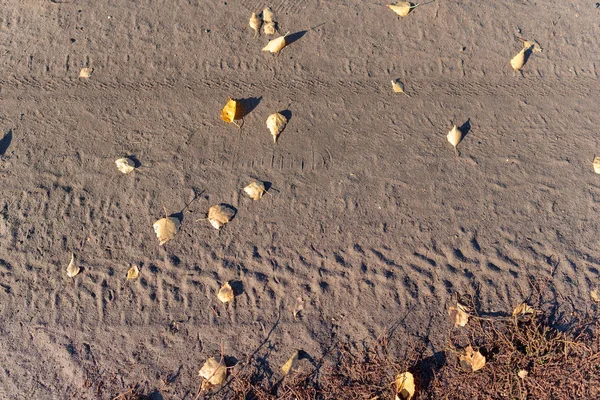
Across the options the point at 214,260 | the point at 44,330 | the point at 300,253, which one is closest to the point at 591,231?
the point at 300,253

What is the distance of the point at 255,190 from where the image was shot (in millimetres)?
3057

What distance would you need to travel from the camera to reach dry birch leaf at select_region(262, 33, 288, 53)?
337 cm

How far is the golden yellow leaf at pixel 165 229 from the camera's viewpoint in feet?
9.75

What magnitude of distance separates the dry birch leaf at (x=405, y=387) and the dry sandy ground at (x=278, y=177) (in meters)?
0.25

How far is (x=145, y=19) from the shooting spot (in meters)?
3.50

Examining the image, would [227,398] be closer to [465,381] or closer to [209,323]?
[209,323]

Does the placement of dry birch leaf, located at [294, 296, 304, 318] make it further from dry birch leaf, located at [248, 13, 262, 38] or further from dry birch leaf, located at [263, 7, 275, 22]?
dry birch leaf, located at [263, 7, 275, 22]

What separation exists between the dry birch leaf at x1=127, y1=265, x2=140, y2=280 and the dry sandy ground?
0.06 meters

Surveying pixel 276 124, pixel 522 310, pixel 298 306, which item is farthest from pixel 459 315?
pixel 276 124

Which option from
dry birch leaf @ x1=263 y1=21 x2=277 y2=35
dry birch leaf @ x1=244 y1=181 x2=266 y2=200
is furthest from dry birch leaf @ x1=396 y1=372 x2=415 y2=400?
dry birch leaf @ x1=263 y1=21 x2=277 y2=35

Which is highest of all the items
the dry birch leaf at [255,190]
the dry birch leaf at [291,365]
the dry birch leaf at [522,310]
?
the dry birch leaf at [255,190]

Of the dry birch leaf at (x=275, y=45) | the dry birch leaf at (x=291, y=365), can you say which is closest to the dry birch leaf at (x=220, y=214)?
the dry birch leaf at (x=291, y=365)

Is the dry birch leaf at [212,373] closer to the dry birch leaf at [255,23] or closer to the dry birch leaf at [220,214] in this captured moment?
the dry birch leaf at [220,214]

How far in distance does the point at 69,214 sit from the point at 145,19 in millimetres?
1789
